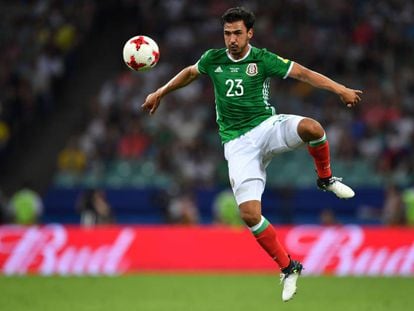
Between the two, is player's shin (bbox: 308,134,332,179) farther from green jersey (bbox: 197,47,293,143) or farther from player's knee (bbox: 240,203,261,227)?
player's knee (bbox: 240,203,261,227)

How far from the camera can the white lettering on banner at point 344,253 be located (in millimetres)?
17344

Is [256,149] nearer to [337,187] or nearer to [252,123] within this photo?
[252,123]

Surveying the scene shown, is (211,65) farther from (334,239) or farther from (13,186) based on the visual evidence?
(13,186)

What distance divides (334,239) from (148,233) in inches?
132

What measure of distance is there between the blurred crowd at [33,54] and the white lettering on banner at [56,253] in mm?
4348

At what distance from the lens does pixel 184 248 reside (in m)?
18.0

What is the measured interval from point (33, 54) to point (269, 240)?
14.3 meters

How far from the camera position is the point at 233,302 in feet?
42.4

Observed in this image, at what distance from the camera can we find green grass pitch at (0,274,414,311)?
12.4 m

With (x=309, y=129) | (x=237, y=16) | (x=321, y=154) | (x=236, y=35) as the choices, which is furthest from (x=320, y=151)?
(x=237, y=16)

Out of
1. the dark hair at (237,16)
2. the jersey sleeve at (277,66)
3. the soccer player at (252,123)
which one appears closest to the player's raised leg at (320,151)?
the soccer player at (252,123)

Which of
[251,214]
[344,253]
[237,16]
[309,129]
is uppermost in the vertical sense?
[237,16]

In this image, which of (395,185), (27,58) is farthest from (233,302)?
(27,58)

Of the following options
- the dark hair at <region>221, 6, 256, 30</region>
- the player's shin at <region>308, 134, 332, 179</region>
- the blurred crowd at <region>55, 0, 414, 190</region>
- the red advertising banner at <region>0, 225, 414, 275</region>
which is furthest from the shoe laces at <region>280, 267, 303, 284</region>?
the blurred crowd at <region>55, 0, 414, 190</region>
